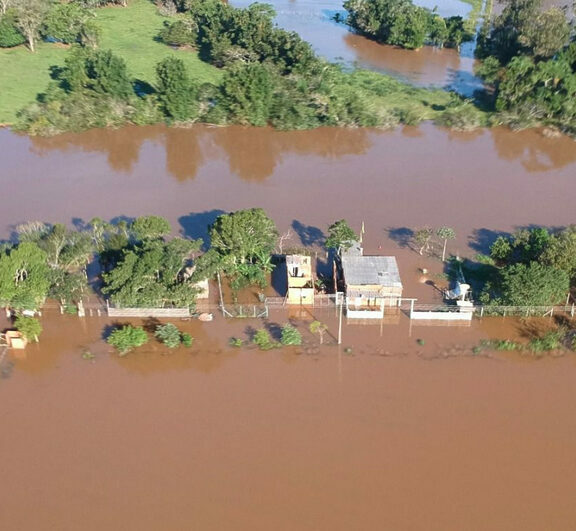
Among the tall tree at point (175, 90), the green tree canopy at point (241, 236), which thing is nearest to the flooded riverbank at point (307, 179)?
the tall tree at point (175, 90)

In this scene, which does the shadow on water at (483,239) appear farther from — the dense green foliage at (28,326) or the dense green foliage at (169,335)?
the dense green foliage at (28,326)

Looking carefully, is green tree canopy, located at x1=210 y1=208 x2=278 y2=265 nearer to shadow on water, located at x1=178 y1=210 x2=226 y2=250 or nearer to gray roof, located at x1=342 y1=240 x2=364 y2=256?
shadow on water, located at x1=178 y1=210 x2=226 y2=250

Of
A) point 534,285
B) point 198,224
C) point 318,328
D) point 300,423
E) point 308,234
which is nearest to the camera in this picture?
point 300,423

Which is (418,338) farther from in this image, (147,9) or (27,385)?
(147,9)

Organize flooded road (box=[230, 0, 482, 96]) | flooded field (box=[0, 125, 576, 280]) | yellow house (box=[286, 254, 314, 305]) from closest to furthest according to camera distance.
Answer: yellow house (box=[286, 254, 314, 305]), flooded field (box=[0, 125, 576, 280]), flooded road (box=[230, 0, 482, 96])

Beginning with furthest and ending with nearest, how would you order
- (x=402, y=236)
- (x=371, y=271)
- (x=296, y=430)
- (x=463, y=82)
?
(x=463, y=82) → (x=402, y=236) → (x=371, y=271) → (x=296, y=430)

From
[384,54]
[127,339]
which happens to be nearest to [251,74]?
[384,54]

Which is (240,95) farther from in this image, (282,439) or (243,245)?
(282,439)

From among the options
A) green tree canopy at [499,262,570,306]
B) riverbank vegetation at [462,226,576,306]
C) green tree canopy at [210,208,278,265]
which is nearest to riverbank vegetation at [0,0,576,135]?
green tree canopy at [210,208,278,265]
